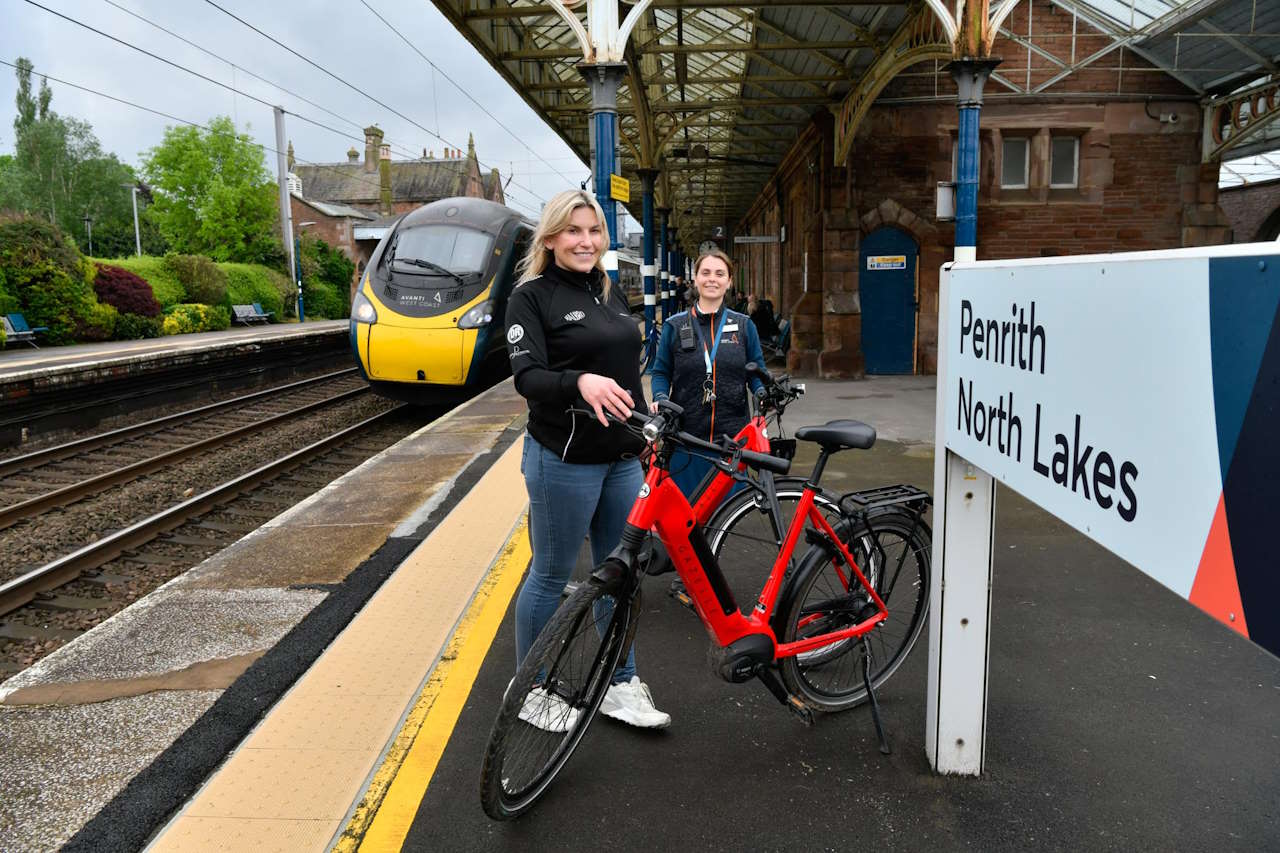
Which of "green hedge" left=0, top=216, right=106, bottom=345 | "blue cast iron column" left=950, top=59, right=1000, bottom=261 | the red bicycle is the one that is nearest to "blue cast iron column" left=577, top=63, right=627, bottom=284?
"blue cast iron column" left=950, top=59, right=1000, bottom=261

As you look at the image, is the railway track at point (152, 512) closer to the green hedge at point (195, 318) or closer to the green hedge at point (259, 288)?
the green hedge at point (195, 318)

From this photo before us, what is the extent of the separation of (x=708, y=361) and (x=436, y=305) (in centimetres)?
750

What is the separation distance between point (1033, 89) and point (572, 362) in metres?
13.3

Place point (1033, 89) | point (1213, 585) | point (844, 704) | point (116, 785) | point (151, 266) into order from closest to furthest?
point (1213, 585) < point (116, 785) < point (844, 704) < point (1033, 89) < point (151, 266)

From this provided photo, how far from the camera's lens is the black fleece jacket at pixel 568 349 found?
294cm

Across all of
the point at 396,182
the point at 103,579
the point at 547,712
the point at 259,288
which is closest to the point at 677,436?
the point at 547,712

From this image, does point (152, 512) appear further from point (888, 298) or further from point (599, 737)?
point (888, 298)

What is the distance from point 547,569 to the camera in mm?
3102

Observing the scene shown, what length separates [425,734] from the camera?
3215mm

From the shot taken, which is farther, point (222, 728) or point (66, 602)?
point (66, 602)

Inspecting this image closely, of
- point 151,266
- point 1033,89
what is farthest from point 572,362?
point 151,266

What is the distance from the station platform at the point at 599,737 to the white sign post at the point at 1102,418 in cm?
38

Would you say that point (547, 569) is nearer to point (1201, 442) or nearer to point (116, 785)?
point (116, 785)

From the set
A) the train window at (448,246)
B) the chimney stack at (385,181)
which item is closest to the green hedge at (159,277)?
the train window at (448,246)
